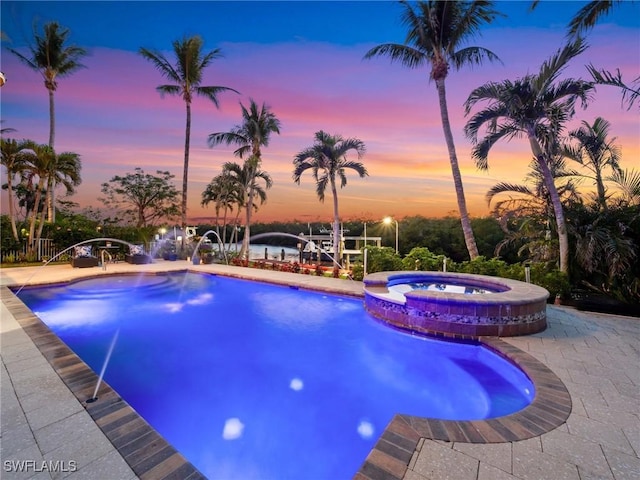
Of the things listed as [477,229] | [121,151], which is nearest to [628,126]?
[477,229]

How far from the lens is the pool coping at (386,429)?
6.35 ft

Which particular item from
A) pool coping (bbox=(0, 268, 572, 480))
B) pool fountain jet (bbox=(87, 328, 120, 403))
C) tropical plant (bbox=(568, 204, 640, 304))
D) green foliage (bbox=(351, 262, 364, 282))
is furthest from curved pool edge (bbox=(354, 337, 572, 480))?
green foliage (bbox=(351, 262, 364, 282))

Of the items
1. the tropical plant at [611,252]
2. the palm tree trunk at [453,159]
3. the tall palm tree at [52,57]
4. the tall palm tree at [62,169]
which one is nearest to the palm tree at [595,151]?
the tropical plant at [611,252]

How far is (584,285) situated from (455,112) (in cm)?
741

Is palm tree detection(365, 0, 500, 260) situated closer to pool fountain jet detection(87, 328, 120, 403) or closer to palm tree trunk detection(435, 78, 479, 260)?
palm tree trunk detection(435, 78, 479, 260)

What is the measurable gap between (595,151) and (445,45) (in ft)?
19.1

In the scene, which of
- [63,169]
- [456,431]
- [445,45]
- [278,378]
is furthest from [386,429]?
[63,169]

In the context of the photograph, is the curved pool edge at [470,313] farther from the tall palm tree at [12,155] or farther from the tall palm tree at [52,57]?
the tall palm tree at [52,57]

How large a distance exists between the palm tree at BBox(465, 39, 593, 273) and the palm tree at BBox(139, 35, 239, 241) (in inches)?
566

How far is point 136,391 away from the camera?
3822 millimetres

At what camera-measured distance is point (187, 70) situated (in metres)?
15.5

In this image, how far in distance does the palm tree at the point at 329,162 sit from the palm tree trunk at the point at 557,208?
7516mm

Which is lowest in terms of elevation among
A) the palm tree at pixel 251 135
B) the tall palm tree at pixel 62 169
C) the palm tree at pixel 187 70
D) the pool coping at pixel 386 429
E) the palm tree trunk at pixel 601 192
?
the pool coping at pixel 386 429

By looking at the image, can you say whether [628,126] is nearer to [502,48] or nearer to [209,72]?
[502,48]
